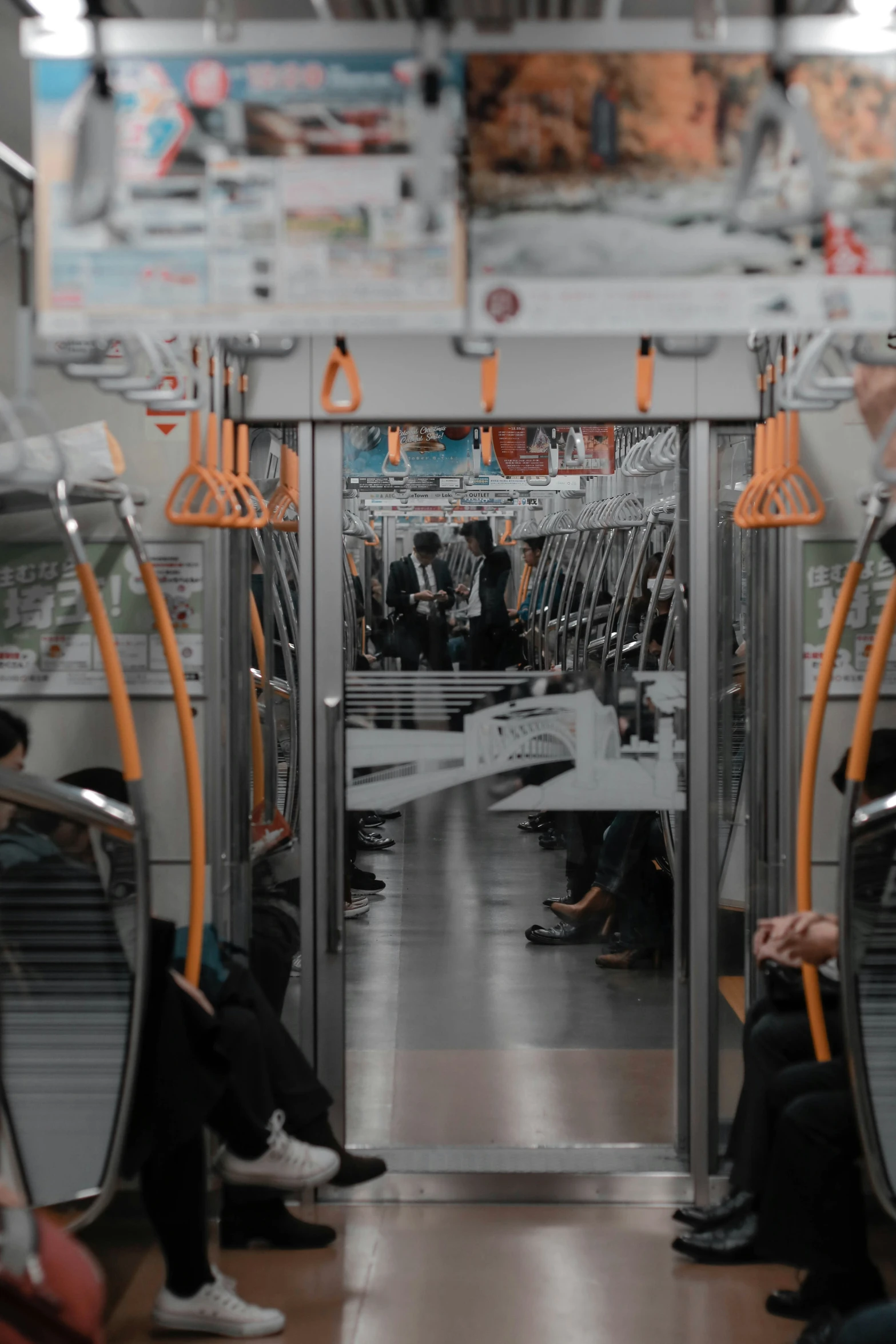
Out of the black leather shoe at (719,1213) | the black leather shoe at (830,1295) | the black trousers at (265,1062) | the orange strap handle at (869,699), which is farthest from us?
the black leather shoe at (719,1213)

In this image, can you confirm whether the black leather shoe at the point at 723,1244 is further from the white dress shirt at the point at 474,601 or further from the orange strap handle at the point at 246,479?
the orange strap handle at the point at 246,479

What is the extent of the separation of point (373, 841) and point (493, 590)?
79 cm

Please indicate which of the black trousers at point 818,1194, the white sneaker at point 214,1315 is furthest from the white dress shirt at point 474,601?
the white sneaker at point 214,1315

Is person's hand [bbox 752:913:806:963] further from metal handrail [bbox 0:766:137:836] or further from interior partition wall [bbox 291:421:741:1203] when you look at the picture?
metal handrail [bbox 0:766:137:836]

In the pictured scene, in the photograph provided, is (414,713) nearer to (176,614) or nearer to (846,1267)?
(176,614)

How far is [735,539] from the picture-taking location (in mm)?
3838

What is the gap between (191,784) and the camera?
3.27m

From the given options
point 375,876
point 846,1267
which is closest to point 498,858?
point 375,876

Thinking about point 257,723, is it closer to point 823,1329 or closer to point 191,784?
point 191,784

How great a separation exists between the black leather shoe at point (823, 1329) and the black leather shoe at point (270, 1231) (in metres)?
1.20

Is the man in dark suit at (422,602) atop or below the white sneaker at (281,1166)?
atop

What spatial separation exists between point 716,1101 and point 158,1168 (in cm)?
156

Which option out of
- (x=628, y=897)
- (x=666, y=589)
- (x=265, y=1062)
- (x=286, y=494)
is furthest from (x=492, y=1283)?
(x=286, y=494)

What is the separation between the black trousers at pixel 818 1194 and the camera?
114 inches
